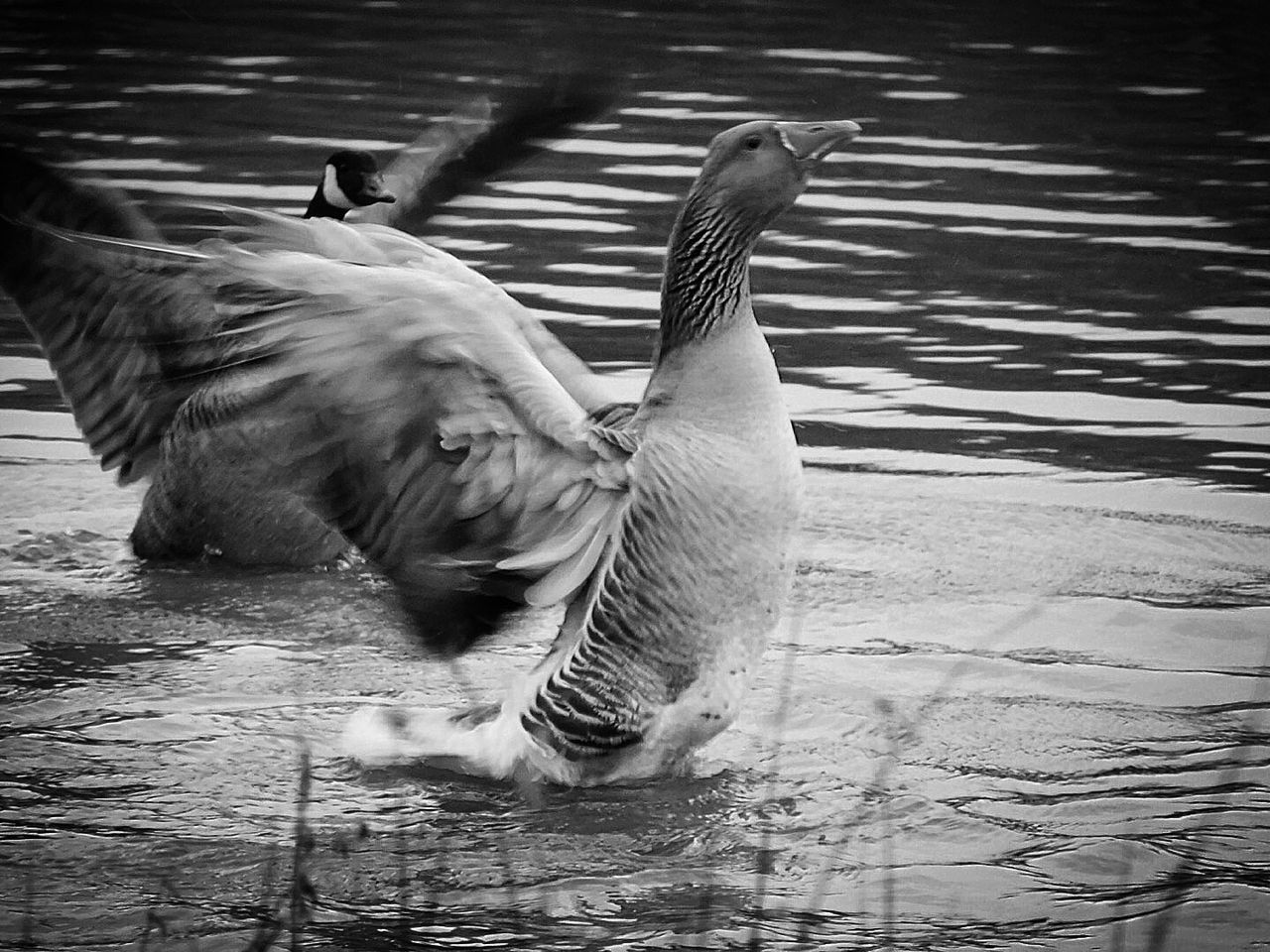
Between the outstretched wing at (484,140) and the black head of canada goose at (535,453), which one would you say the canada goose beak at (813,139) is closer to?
the black head of canada goose at (535,453)

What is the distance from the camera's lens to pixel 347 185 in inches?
348

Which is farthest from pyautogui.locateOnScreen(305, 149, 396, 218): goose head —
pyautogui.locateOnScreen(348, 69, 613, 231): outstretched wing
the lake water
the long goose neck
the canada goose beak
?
the canada goose beak

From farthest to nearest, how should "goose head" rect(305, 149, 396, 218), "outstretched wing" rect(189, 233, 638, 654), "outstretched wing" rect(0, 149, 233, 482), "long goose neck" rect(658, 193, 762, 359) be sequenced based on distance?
"goose head" rect(305, 149, 396, 218) < "outstretched wing" rect(0, 149, 233, 482) < "long goose neck" rect(658, 193, 762, 359) < "outstretched wing" rect(189, 233, 638, 654)

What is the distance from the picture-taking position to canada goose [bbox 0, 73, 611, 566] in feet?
19.0

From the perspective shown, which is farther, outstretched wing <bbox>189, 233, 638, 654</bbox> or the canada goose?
the canada goose

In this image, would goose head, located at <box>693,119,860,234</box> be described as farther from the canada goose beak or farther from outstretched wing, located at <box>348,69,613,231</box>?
outstretched wing, located at <box>348,69,613,231</box>

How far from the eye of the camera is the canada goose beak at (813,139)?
5746 millimetres

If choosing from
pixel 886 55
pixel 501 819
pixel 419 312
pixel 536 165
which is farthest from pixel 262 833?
pixel 886 55

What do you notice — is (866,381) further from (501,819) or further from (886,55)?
(886,55)

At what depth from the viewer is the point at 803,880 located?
536 centimetres

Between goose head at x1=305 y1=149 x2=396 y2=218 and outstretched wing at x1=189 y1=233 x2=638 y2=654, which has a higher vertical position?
goose head at x1=305 y1=149 x2=396 y2=218

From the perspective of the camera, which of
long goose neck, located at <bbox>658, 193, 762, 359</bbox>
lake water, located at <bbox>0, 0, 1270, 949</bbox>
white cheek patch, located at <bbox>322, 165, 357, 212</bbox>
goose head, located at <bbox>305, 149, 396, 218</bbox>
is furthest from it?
white cheek patch, located at <bbox>322, 165, 357, 212</bbox>

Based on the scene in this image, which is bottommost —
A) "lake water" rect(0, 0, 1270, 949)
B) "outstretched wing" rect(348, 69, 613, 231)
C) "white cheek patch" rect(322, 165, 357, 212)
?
"lake water" rect(0, 0, 1270, 949)

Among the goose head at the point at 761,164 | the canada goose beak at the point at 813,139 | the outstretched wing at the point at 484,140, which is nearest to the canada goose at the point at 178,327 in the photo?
the outstretched wing at the point at 484,140
